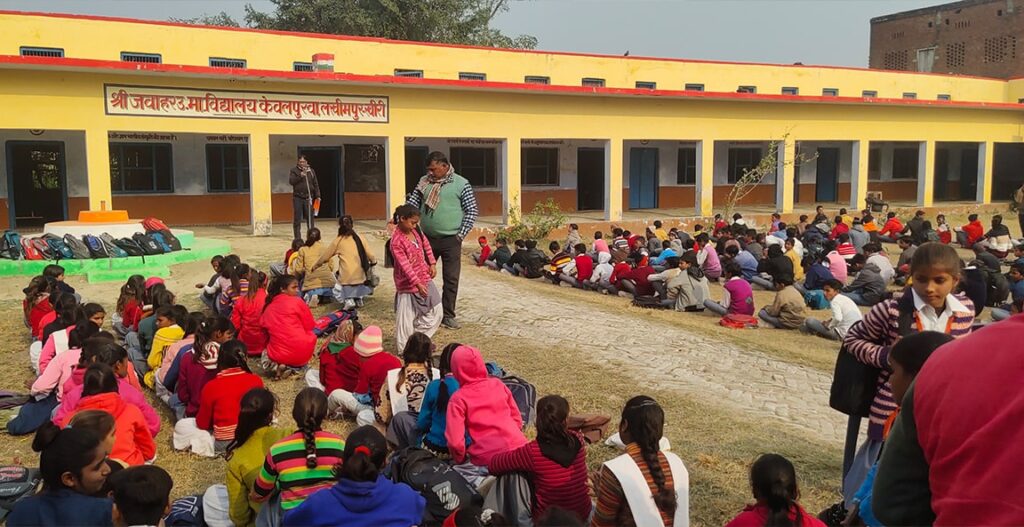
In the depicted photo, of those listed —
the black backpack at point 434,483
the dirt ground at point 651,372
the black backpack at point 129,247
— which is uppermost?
the black backpack at point 129,247

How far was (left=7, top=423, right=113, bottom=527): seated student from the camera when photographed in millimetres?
3381

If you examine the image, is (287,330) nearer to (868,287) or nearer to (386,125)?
(868,287)

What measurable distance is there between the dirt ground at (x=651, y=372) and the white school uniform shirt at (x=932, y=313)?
1.37 metres

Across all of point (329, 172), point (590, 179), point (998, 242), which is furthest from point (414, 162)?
point (998, 242)

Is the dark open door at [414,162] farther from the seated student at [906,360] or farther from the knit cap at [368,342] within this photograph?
the seated student at [906,360]

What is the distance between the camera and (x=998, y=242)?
16562 mm

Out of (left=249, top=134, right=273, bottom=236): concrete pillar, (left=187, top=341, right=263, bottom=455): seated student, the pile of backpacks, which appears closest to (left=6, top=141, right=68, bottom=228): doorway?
(left=249, top=134, right=273, bottom=236): concrete pillar

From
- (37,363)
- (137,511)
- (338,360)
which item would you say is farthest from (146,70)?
(137,511)

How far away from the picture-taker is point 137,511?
3.40 m

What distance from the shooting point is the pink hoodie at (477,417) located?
4570 millimetres

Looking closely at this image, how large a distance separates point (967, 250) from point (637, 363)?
45.7 ft

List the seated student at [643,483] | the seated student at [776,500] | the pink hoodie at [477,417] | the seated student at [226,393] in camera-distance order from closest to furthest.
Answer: the seated student at [776,500]
the seated student at [643,483]
the pink hoodie at [477,417]
the seated student at [226,393]

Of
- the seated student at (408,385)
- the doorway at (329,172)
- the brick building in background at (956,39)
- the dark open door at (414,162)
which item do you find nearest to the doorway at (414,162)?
the dark open door at (414,162)

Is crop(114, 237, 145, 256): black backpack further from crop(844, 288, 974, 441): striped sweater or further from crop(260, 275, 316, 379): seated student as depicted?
crop(844, 288, 974, 441): striped sweater
